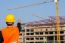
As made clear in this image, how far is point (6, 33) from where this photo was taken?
383 cm

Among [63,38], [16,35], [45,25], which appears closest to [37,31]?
[45,25]

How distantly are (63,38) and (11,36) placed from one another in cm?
8129

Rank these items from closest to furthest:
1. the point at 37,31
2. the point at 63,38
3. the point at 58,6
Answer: the point at 58,6 < the point at 63,38 < the point at 37,31

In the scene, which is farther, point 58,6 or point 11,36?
point 58,6

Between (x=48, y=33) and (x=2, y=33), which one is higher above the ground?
(x=2, y=33)

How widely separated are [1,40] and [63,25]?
279ft

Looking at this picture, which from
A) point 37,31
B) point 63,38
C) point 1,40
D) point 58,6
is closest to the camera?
point 1,40

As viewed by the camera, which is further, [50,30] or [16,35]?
[50,30]

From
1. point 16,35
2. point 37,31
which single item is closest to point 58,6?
point 16,35

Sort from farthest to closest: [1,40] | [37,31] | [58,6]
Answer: [37,31], [58,6], [1,40]

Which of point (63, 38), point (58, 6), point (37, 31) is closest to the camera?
point (58, 6)

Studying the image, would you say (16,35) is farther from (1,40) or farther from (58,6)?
(58,6)

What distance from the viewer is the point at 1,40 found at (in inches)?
149

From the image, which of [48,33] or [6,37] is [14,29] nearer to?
[6,37]
